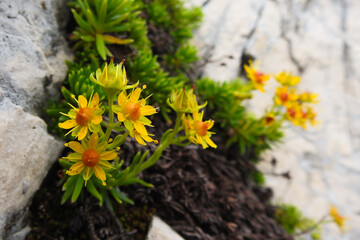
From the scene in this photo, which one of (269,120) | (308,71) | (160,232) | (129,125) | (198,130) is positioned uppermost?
(308,71)

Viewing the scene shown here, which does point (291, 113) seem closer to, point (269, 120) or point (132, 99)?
point (269, 120)

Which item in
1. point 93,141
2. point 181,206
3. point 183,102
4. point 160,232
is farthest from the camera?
point 181,206

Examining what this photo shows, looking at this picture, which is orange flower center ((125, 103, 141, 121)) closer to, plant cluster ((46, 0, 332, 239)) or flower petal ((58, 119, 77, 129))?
plant cluster ((46, 0, 332, 239))

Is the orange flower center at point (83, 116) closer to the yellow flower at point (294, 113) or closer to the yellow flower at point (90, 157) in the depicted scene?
the yellow flower at point (90, 157)

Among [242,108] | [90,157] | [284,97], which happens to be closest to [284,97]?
[284,97]

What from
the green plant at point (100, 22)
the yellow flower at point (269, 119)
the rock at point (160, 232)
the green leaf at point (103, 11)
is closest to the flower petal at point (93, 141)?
the rock at point (160, 232)

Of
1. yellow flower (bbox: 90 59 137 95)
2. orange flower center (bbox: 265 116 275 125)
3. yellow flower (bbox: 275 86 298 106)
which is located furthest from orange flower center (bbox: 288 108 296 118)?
yellow flower (bbox: 90 59 137 95)
